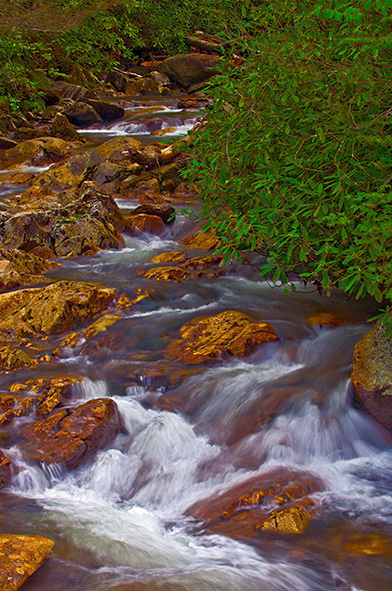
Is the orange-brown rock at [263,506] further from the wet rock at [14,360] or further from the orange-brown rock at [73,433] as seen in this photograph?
the wet rock at [14,360]

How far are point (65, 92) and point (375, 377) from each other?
2332 centimetres

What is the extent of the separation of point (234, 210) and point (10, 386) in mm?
3306

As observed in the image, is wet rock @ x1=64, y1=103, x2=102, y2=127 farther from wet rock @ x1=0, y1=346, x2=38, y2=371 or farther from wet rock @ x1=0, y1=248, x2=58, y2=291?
wet rock @ x1=0, y1=346, x2=38, y2=371

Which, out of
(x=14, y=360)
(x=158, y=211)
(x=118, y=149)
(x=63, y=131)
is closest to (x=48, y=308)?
(x=14, y=360)

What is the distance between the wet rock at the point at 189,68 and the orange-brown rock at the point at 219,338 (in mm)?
25017

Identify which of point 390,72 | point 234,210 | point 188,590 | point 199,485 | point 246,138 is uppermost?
point 390,72

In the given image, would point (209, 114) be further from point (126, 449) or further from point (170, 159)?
point (170, 159)

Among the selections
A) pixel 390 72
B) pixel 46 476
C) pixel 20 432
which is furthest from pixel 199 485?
pixel 390 72

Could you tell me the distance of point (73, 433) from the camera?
5.18 meters

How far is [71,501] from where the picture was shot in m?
4.67

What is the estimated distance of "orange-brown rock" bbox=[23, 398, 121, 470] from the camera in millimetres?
5035

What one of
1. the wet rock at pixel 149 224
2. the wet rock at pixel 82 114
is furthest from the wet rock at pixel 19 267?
the wet rock at pixel 82 114

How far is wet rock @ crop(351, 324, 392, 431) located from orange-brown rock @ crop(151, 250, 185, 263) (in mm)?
5112

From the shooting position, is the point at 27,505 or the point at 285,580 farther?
the point at 27,505
